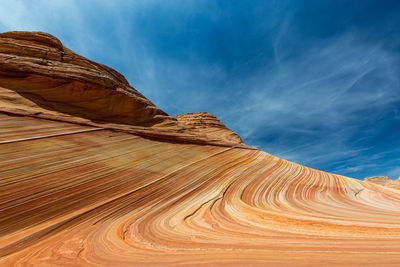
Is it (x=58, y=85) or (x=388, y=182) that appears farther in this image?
(x=388, y=182)

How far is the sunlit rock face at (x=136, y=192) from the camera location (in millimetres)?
2018

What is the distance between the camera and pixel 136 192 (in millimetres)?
4465

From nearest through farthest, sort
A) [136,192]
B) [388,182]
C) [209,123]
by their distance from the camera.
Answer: [136,192] → [209,123] → [388,182]

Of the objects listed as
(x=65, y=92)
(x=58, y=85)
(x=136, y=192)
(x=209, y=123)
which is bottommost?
(x=136, y=192)

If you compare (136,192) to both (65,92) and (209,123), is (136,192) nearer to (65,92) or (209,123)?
(65,92)

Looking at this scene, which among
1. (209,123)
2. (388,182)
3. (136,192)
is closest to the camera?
(136,192)

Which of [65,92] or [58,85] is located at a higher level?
[58,85]

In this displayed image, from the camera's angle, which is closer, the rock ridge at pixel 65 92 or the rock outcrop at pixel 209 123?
the rock ridge at pixel 65 92

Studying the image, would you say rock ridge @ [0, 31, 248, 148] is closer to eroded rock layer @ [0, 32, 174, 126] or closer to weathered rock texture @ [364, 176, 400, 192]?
eroded rock layer @ [0, 32, 174, 126]

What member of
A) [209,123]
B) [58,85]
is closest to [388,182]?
[209,123]

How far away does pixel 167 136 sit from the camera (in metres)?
7.23

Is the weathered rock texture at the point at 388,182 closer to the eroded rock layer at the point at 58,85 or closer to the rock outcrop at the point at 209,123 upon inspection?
the rock outcrop at the point at 209,123

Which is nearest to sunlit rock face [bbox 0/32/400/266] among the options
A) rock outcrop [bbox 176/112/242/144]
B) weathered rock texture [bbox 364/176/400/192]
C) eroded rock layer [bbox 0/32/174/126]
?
eroded rock layer [bbox 0/32/174/126]

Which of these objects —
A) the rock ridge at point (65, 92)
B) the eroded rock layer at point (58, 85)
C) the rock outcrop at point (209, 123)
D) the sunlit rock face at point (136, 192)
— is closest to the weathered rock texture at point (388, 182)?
the rock outcrop at point (209, 123)
